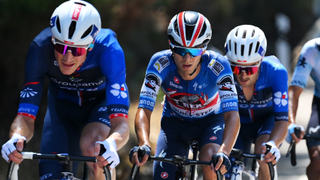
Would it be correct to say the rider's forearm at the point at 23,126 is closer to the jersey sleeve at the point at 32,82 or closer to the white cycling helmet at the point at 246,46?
the jersey sleeve at the point at 32,82

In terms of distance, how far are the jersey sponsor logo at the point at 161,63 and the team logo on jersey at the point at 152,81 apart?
0.08 metres

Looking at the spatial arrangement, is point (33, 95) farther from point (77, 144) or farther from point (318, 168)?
point (318, 168)

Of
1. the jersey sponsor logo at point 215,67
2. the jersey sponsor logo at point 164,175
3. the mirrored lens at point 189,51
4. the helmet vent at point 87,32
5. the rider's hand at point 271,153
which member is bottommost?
the jersey sponsor logo at point 164,175

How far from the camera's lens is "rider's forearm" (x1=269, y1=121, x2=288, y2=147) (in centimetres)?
451

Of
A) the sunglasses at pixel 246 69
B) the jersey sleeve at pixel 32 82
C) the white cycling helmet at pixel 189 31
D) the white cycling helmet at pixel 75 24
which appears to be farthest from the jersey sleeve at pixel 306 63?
the jersey sleeve at pixel 32 82

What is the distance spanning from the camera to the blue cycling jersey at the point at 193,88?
4086 millimetres

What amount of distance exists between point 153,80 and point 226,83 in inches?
26.3

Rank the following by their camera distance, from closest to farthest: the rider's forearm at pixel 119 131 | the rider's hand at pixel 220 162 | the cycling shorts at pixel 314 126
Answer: the rider's hand at pixel 220 162
the rider's forearm at pixel 119 131
the cycling shorts at pixel 314 126

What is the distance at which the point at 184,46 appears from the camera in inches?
158

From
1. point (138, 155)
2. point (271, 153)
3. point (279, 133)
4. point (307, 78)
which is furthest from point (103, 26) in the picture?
point (138, 155)

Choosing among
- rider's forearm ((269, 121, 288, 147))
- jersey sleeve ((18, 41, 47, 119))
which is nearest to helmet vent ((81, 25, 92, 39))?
jersey sleeve ((18, 41, 47, 119))

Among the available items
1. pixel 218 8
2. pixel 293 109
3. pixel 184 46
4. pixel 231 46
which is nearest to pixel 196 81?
pixel 184 46

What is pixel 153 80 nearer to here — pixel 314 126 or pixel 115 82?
pixel 115 82

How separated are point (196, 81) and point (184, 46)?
0.42 m
